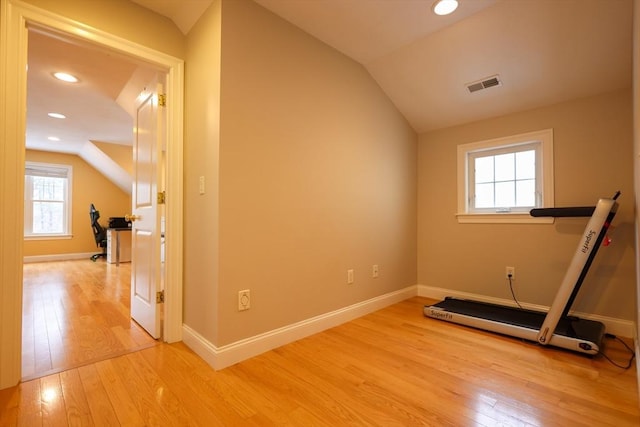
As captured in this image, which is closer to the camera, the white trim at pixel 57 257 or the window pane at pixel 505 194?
the window pane at pixel 505 194

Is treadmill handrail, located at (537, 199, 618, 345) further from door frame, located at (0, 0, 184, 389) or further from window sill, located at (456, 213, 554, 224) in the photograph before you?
door frame, located at (0, 0, 184, 389)

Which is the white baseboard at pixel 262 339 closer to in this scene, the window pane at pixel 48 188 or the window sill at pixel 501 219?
the window sill at pixel 501 219

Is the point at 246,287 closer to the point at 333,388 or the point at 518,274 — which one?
the point at 333,388

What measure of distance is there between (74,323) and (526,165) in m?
4.32

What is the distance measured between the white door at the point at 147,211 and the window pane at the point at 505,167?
315cm

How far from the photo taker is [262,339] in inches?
77.2

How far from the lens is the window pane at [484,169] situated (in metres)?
3.11

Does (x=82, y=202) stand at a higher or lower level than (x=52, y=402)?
higher

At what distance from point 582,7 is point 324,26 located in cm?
175

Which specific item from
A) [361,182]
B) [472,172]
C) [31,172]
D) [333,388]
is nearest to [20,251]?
[333,388]

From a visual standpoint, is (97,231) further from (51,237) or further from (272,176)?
(272,176)

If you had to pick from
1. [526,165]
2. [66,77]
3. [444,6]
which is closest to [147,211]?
[66,77]

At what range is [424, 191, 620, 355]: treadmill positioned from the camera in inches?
79.7

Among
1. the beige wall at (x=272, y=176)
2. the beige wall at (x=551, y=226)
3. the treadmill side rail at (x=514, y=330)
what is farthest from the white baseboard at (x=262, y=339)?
the beige wall at (x=551, y=226)
